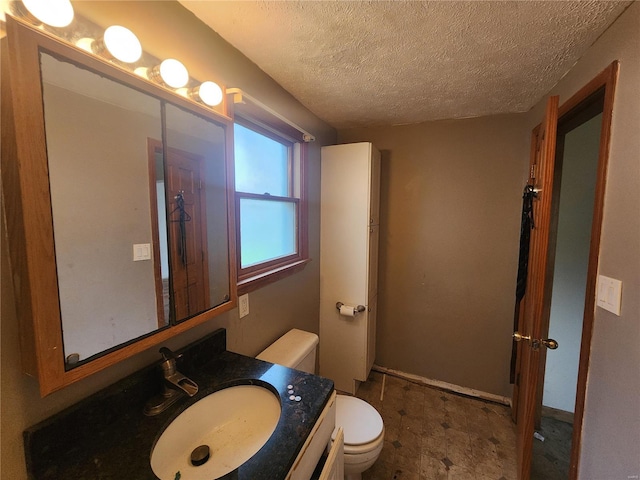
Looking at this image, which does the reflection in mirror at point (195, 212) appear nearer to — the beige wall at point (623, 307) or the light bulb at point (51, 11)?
the light bulb at point (51, 11)

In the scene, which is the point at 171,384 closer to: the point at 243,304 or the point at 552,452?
the point at 243,304

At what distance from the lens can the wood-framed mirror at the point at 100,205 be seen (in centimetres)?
57

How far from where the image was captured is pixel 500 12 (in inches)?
37.4

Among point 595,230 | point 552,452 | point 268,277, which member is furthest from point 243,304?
point 552,452

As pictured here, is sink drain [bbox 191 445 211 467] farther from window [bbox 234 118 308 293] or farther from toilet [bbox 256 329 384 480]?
window [bbox 234 118 308 293]

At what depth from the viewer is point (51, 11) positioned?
22.9 inches

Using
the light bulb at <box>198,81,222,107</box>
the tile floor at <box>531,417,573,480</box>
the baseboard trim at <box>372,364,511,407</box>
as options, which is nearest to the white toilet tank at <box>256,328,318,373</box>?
the baseboard trim at <box>372,364,511,407</box>

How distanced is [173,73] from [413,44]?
988mm

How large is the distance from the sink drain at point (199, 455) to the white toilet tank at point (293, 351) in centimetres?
54

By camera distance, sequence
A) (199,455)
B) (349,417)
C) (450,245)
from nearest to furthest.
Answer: (199,455), (349,417), (450,245)

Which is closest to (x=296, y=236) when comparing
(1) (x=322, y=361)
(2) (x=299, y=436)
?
(1) (x=322, y=361)

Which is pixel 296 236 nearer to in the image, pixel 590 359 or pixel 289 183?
pixel 289 183

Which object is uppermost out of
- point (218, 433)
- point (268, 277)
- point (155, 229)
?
point (155, 229)

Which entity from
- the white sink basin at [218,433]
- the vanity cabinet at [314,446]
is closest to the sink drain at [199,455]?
the white sink basin at [218,433]
